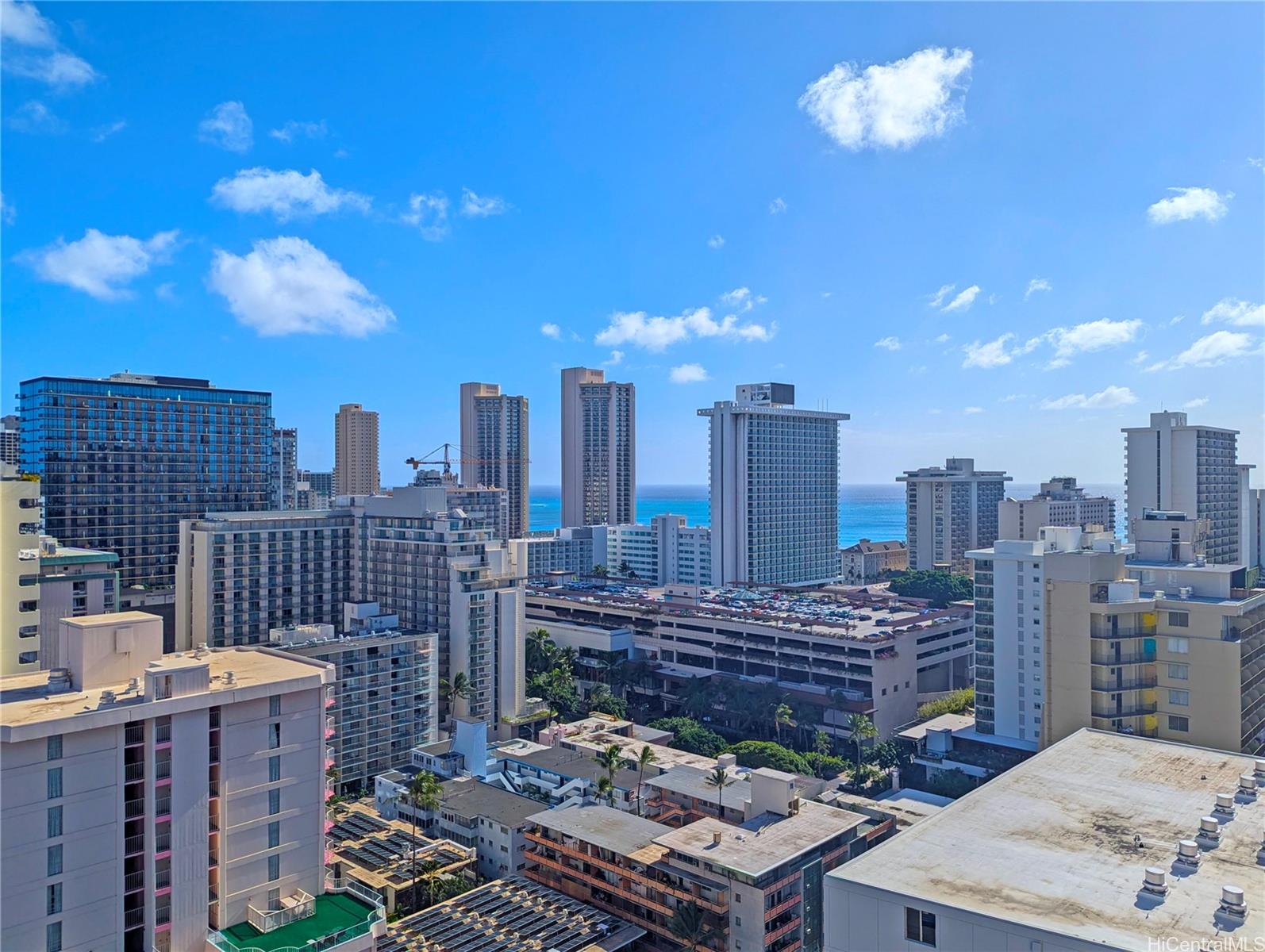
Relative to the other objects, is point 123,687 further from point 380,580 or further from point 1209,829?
point 380,580

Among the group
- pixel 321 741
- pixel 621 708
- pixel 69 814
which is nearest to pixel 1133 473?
pixel 621 708

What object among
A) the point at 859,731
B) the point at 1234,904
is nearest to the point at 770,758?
the point at 859,731

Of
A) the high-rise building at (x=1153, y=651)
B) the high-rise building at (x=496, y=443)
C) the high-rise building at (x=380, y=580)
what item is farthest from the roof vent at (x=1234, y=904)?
the high-rise building at (x=496, y=443)

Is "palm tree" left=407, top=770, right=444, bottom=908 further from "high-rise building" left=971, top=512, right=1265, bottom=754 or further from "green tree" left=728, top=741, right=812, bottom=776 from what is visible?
"high-rise building" left=971, top=512, right=1265, bottom=754

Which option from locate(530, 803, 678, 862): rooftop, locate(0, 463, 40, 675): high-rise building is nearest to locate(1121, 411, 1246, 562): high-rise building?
locate(530, 803, 678, 862): rooftop

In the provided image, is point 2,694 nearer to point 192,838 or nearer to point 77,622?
point 77,622
